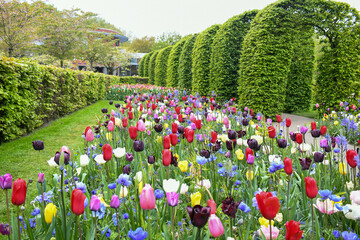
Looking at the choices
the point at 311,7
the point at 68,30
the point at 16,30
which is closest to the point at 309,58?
the point at 311,7

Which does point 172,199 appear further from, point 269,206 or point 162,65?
point 162,65

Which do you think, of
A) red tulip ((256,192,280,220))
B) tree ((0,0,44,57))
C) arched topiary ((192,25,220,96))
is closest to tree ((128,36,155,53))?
tree ((0,0,44,57))

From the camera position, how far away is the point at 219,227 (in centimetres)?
87

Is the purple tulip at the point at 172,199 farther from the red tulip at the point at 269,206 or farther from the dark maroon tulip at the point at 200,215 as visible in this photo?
the red tulip at the point at 269,206

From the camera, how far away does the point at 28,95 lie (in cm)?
517

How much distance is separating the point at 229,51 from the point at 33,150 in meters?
6.96

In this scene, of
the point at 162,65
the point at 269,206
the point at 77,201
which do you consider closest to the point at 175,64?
the point at 162,65

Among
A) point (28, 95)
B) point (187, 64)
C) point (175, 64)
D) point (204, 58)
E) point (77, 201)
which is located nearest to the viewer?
point (77, 201)

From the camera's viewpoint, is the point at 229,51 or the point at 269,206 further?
the point at 229,51

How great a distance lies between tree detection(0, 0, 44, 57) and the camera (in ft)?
41.1

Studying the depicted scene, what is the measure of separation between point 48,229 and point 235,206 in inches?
38.1

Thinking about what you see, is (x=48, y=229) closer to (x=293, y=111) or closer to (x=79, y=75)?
(x=79, y=75)

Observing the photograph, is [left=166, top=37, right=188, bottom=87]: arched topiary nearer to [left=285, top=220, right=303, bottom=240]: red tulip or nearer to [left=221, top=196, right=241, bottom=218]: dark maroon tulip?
[left=221, top=196, right=241, bottom=218]: dark maroon tulip

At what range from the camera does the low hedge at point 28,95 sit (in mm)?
4480
